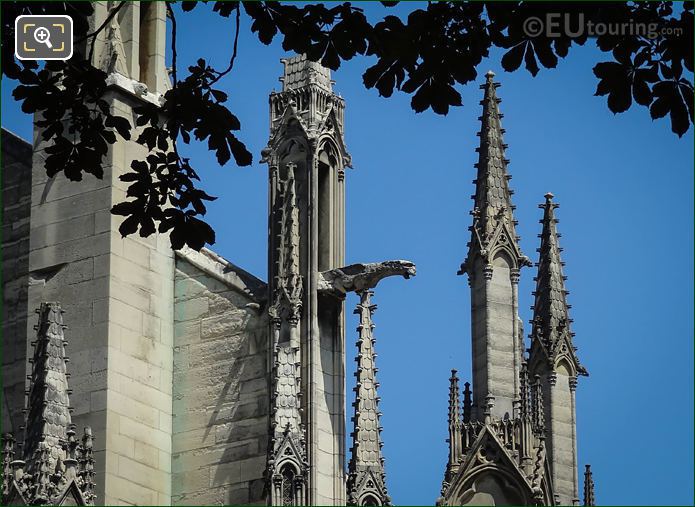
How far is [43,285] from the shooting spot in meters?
35.3

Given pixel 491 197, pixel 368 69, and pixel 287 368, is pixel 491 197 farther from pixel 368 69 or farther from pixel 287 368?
pixel 368 69

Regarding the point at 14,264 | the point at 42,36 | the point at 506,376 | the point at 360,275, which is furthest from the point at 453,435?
the point at 42,36

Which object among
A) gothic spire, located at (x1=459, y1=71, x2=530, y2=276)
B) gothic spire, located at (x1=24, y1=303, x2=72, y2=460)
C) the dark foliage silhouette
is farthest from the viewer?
gothic spire, located at (x1=459, y1=71, x2=530, y2=276)

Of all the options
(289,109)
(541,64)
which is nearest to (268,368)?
(289,109)

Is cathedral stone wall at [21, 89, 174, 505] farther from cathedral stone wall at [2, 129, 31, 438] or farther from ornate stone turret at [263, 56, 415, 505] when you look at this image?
ornate stone turret at [263, 56, 415, 505]

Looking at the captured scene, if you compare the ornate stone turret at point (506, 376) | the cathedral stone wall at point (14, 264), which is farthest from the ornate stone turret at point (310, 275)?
the cathedral stone wall at point (14, 264)

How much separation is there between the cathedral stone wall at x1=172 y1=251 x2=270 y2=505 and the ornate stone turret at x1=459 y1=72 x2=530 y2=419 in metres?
2.94

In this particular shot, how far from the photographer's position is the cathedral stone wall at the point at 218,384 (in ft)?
111

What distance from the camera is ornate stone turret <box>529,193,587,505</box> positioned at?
33.1 metres

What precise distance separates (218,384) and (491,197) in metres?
4.43

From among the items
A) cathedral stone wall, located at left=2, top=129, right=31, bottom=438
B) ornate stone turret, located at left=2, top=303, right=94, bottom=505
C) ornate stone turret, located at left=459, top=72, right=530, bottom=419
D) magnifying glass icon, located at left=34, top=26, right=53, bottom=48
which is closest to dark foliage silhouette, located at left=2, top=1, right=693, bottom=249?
magnifying glass icon, located at left=34, top=26, right=53, bottom=48

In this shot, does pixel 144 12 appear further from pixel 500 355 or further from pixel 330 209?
pixel 500 355

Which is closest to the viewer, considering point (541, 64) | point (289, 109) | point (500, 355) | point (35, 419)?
point (541, 64)

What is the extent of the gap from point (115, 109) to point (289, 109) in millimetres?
2410
